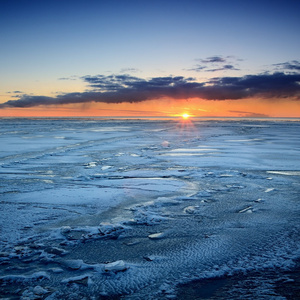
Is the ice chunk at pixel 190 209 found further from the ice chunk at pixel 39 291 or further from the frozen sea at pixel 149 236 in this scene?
the ice chunk at pixel 39 291

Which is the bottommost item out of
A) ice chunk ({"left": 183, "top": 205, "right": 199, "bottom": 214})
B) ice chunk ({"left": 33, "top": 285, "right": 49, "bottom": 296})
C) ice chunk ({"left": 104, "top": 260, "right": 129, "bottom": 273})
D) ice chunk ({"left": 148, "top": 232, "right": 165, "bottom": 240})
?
ice chunk ({"left": 183, "top": 205, "right": 199, "bottom": 214})

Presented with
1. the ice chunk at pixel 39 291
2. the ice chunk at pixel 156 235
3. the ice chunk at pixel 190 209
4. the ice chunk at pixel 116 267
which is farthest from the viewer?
the ice chunk at pixel 190 209

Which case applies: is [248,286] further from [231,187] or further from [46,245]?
[231,187]

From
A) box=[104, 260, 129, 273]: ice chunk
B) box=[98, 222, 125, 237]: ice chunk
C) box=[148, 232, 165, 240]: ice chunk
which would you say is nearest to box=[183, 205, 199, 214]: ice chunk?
box=[148, 232, 165, 240]: ice chunk

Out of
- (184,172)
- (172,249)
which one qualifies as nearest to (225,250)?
(172,249)

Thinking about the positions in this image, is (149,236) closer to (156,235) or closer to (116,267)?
(156,235)

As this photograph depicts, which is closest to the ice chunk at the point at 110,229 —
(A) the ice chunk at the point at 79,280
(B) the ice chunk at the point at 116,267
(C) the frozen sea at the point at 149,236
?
(C) the frozen sea at the point at 149,236

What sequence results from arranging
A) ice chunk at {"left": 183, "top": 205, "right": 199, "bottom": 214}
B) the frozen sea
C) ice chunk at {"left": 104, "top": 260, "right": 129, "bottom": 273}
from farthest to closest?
ice chunk at {"left": 183, "top": 205, "right": 199, "bottom": 214}
ice chunk at {"left": 104, "top": 260, "right": 129, "bottom": 273}
the frozen sea

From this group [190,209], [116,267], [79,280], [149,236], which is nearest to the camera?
[79,280]

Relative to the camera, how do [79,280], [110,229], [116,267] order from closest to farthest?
[79,280] < [116,267] < [110,229]

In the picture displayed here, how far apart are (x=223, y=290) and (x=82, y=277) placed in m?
1.10

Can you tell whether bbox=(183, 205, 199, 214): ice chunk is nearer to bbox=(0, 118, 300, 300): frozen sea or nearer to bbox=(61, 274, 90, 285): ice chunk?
bbox=(0, 118, 300, 300): frozen sea

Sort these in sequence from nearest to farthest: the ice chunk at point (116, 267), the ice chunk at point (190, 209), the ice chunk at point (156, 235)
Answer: the ice chunk at point (116, 267), the ice chunk at point (156, 235), the ice chunk at point (190, 209)

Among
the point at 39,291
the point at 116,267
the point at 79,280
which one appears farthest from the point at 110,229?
the point at 39,291
